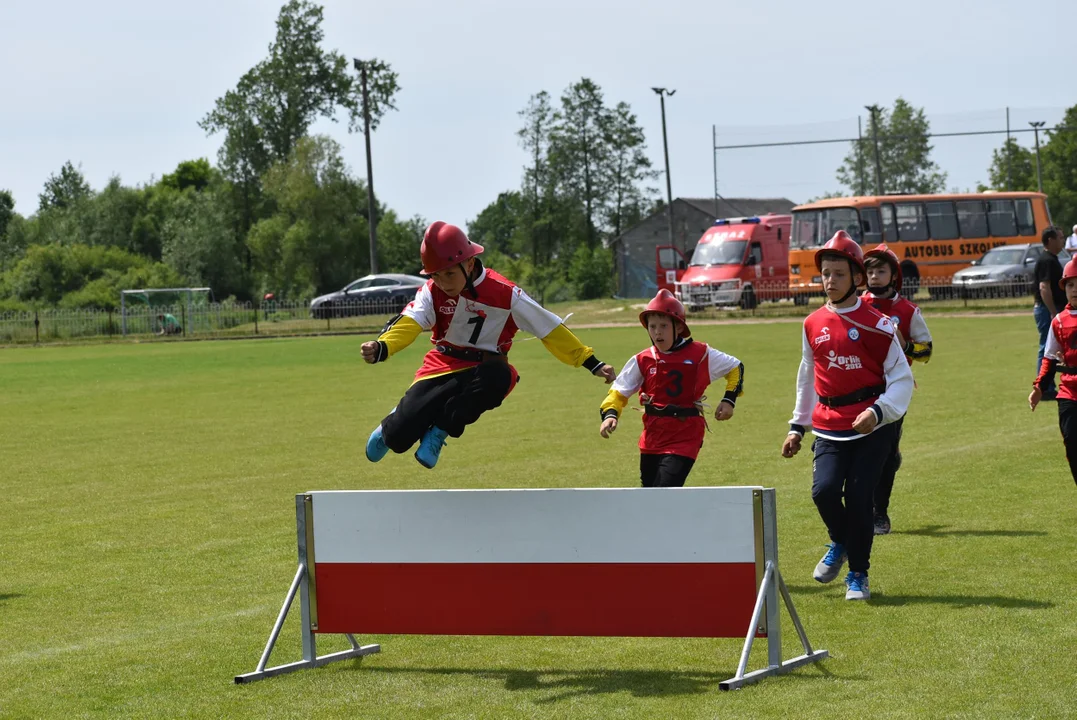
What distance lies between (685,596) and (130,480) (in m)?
9.34

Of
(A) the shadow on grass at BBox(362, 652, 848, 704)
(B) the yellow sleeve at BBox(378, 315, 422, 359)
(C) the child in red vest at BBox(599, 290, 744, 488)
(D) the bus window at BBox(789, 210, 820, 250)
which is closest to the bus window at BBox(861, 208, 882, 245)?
(D) the bus window at BBox(789, 210, 820, 250)

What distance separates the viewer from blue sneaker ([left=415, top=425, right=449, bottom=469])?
25.9 feet

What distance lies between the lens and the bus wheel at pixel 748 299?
1905 inches

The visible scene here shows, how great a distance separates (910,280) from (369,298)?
2002cm

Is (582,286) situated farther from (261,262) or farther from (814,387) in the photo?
(814,387)

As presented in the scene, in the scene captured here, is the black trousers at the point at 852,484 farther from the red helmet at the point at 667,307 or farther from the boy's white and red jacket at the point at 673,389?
the red helmet at the point at 667,307

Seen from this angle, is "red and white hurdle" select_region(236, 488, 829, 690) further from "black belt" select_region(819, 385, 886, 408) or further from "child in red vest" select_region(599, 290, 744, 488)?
"child in red vest" select_region(599, 290, 744, 488)

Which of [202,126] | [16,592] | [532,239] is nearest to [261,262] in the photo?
[202,126]

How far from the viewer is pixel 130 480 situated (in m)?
14.4

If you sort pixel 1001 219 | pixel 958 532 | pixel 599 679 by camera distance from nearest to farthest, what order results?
pixel 599 679 → pixel 958 532 → pixel 1001 219

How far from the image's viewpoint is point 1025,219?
50.0 metres

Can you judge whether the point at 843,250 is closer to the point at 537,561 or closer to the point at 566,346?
the point at 566,346

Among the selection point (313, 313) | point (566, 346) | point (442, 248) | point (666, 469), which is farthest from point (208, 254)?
point (442, 248)

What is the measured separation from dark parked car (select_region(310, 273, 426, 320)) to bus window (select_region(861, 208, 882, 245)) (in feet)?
54.0
